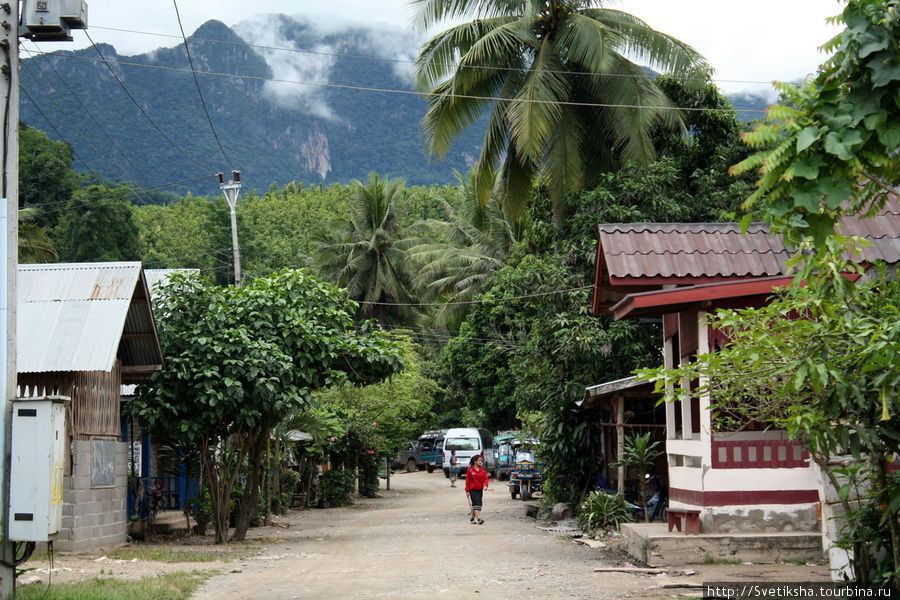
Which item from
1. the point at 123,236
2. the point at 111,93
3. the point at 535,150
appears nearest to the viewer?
the point at 535,150

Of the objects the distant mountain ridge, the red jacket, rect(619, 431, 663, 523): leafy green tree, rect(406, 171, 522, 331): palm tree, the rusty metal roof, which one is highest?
the distant mountain ridge

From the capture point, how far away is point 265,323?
53.5 ft

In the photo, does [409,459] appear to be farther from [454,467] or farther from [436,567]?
[436,567]

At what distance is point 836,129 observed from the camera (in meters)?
4.70

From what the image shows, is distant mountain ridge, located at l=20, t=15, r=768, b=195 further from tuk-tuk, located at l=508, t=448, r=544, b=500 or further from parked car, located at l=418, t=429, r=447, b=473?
tuk-tuk, located at l=508, t=448, r=544, b=500

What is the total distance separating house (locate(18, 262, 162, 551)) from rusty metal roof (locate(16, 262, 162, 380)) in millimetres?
13

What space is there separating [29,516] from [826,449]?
6727 mm

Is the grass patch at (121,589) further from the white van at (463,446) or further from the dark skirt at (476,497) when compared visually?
the white van at (463,446)

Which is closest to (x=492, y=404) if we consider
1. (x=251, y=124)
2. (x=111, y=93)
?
(x=111, y=93)

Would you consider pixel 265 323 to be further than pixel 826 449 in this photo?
Yes

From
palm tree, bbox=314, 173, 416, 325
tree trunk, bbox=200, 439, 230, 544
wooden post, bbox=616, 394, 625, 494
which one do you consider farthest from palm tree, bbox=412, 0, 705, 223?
palm tree, bbox=314, 173, 416, 325

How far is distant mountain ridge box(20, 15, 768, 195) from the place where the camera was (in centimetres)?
11167

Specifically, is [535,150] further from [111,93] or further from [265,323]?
[111,93]

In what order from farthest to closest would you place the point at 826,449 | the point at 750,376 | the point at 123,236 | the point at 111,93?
the point at 111,93 → the point at 123,236 → the point at 750,376 → the point at 826,449
